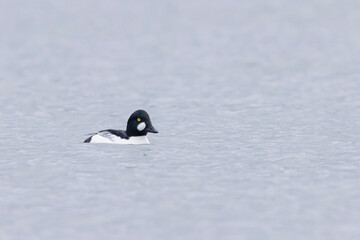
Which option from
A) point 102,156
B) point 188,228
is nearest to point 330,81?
point 102,156

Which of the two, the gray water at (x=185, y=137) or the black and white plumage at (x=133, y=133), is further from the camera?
the black and white plumage at (x=133, y=133)

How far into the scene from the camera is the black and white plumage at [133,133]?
22891 mm

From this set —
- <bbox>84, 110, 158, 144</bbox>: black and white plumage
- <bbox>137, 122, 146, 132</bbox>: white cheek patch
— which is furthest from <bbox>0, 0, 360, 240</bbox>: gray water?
<bbox>137, 122, 146, 132</bbox>: white cheek patch

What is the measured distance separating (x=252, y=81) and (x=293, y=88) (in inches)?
125

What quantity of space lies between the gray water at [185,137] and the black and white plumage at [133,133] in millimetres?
466

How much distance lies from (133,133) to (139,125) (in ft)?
0.87

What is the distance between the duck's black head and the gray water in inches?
20.8

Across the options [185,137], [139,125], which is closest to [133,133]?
[139,125]

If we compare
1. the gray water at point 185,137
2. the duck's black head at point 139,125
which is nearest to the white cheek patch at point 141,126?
the duck's black head at point 139,125

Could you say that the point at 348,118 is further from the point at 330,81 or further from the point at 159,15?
the point at 159,15

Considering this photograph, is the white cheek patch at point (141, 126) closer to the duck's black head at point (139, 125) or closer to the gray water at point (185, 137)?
the duck's black head at point (139, 125)

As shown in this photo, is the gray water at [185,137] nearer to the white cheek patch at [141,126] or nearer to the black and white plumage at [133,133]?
the black and white plumage at [133,133]

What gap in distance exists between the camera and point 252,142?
23.2 meters

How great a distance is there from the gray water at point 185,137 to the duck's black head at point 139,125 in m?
0.53
